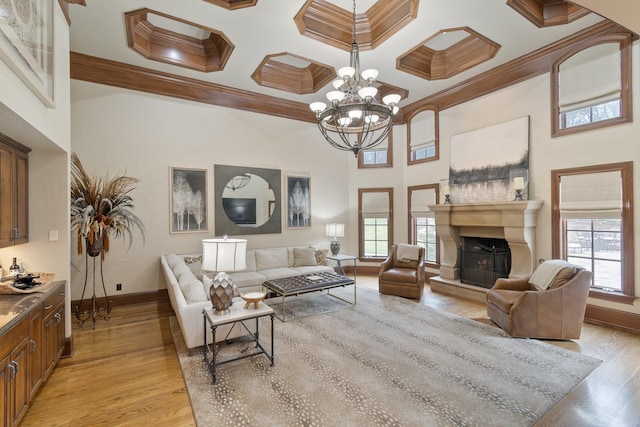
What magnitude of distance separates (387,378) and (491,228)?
12.3 feet

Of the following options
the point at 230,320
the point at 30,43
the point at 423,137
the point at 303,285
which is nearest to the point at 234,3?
the point at 30,43

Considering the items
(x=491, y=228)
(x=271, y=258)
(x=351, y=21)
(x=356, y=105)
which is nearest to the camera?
(x=356, y=105)

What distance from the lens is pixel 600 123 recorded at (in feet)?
13.2

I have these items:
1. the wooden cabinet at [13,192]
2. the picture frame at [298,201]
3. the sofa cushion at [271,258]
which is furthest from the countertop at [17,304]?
the picture frame at [298,201]

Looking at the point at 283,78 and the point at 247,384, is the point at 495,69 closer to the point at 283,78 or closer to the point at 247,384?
the point at 283,78

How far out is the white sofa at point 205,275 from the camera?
302 cm

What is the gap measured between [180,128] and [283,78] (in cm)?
217

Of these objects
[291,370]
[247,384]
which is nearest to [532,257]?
[291,370]

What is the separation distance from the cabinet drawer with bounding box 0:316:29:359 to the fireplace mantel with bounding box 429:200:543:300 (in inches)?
226

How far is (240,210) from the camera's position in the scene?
230 inches

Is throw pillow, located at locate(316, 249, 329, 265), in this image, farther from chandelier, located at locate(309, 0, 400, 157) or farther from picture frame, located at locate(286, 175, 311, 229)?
chandelier, located at locate(309, 0, 400, 157)

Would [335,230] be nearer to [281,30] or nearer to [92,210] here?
[281,30]

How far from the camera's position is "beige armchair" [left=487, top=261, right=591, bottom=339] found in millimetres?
3404

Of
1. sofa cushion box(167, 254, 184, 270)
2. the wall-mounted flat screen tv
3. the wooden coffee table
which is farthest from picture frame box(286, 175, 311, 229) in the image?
sofa cushion box(167, 254, 184, 270)
